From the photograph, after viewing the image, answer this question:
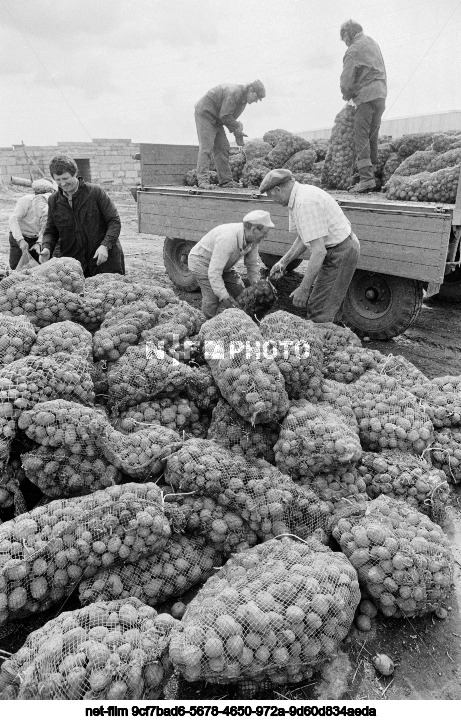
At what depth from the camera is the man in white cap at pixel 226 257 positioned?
14.0 ft

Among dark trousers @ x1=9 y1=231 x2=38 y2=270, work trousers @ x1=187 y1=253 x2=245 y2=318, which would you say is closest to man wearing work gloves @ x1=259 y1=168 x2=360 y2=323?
work trousers @ x1=187 y1=253 x2=245 y2=318

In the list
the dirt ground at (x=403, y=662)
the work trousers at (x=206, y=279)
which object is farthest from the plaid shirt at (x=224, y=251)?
the dirt ground at (x=403, y=662)

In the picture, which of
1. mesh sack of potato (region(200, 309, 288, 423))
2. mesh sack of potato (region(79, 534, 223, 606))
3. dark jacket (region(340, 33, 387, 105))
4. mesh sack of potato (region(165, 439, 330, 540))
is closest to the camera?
mesh sack of potato (region(79, 534, 223, 606))

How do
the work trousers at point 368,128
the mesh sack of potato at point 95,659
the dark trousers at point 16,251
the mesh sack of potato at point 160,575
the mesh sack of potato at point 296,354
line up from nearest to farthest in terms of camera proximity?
the mesh sack of potato at point 95,659, the mesh sack of potato at point 160,575, the mesh sack of potato at point 296,354, the dark trousers at point 16,251, the work trousers at point 368,128

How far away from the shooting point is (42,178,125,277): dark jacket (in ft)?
14.9

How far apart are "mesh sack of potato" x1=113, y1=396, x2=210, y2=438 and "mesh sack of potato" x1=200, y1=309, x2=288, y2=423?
257 mm

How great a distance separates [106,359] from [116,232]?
6.36 feet

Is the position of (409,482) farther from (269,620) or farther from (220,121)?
(220,121)

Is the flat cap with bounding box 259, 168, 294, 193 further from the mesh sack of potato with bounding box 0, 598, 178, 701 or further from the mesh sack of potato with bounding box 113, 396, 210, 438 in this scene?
the mesh sack of potato with bounding box 0, 598, 178, 701

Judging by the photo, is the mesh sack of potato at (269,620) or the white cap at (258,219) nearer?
the mesh sack of potato at (269,620)

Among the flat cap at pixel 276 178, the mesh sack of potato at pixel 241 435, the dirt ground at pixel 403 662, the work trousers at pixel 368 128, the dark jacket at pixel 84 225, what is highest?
the work trousers at pixel 368 128

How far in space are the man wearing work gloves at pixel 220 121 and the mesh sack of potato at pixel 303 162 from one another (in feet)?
2.61

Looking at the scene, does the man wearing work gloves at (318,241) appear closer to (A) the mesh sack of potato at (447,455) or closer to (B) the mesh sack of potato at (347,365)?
(B) the mesh sack of potato at (347,365)
